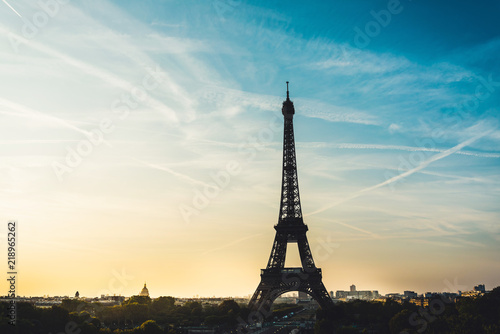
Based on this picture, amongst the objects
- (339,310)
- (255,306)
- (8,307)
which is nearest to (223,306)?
(255,306)

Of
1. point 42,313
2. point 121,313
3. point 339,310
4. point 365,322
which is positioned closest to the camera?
point 42,313

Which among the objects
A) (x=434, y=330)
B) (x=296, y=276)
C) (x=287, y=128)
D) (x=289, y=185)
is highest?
(x=287, y=128)

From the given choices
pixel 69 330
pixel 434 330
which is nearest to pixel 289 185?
pixel 434 330

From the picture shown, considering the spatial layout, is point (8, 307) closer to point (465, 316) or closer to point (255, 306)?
point (255, 306)

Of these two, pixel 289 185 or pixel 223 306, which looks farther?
pixel 223 306

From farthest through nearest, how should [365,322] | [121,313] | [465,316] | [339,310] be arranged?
[121,313] < [365,322] < [339,310] < [465,316]

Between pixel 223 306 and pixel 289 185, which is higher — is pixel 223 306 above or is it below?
below
